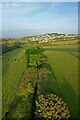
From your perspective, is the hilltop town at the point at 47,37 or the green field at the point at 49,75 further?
the hilltop town at the point at 47,37

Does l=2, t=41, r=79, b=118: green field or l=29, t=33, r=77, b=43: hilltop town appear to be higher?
l=29, t=33, r=77, b=43: hilltop town

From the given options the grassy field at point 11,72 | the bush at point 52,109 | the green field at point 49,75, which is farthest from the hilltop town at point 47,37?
the bush at point 52,109

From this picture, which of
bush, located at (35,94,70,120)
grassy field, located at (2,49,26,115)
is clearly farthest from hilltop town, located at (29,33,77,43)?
bush, located at (35,94,70,120)

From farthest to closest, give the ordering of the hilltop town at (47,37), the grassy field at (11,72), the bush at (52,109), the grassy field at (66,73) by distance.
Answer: the hilltop town at (47,37) → the grassy field at (11,72) → the grassy field at (66,73) → the bush at (52,109)

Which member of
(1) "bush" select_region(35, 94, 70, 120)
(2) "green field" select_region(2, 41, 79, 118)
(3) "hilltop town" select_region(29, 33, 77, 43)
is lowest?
(1) "bush" select_region(35, 94, 70, 120)

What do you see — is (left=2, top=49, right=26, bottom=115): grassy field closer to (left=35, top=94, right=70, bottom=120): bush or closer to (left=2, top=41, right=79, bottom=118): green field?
(left=2, top=41, right=79, bottom=118): green field

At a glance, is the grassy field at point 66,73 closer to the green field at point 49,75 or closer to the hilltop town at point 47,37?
the green field at point 49,75

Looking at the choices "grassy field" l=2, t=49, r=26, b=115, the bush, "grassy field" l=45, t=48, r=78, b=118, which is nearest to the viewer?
the bush
